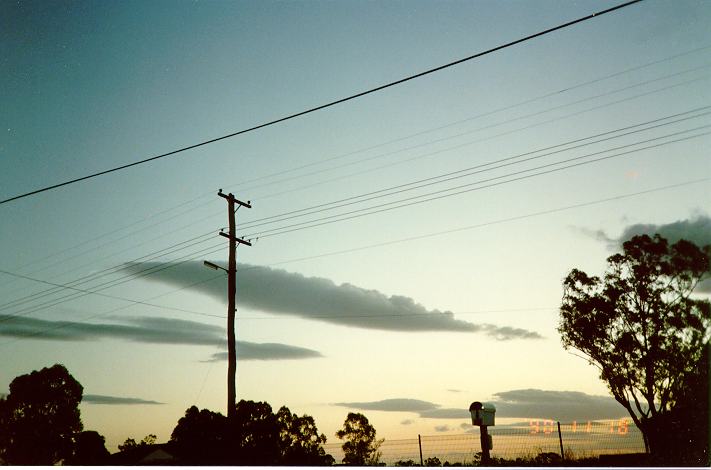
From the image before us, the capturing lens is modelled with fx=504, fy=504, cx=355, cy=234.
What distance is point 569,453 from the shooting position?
61.9ft

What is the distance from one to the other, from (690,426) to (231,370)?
758 inches

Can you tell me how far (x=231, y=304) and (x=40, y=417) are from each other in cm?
5128

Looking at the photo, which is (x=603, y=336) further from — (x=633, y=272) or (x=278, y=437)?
(x=278, y=437)

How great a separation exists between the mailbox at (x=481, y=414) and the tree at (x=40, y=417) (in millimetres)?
60362

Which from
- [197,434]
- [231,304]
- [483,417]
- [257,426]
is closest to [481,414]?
[483,417]

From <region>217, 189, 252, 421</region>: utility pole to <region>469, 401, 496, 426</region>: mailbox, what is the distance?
9.36 meters

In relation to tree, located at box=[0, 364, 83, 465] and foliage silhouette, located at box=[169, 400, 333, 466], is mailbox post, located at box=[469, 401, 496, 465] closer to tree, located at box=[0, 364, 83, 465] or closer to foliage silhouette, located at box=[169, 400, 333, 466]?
foliage silhouette, located at box=[169, 400, 333, 466]

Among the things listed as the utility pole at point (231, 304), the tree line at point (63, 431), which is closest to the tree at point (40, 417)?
the tree line at point (63, 431)

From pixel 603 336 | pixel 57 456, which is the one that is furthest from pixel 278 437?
pixel 603 336

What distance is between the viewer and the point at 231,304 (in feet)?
58.8

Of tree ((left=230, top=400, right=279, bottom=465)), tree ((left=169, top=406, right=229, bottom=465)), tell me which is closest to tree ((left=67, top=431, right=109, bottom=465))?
tree ((left=169, top=406, right=229, bottom=465))

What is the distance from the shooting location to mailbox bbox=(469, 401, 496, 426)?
380 inches

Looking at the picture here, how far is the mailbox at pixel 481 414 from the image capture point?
9664 mm

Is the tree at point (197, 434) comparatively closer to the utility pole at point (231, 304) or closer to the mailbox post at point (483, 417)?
the utility pole at point (231, 304)
